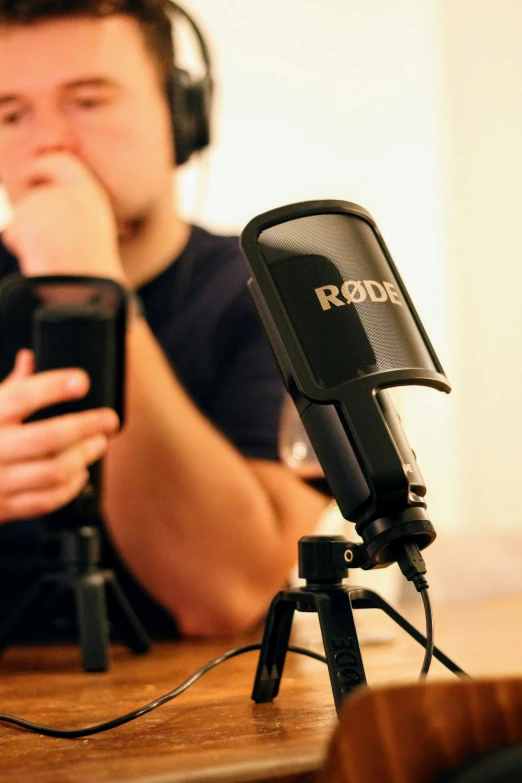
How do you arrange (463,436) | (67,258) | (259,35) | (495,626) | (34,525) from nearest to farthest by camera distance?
(495,626) < (67,258) < (34,525) < (259,35) < (463,436)

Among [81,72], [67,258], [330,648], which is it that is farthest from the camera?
[81,72]

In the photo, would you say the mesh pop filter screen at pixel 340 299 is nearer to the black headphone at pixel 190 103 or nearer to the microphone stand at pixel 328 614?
the microphone stand at pixel 328 614

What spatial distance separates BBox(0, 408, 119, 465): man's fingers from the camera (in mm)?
771

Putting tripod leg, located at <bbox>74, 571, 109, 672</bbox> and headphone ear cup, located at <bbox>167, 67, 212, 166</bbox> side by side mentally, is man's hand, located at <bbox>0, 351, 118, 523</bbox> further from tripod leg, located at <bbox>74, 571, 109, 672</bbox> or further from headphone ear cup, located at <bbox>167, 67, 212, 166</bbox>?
headphone ear cup, located at <bbox>167, 67, 212, 166</bbox>

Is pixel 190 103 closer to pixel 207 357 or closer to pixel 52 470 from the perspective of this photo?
pixel 207 357

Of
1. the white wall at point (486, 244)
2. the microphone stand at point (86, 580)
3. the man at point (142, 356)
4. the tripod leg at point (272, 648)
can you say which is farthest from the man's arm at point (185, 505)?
the white wall at point (486, 244)

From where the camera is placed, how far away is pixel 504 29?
2.54 meters

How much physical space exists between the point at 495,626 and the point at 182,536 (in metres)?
0.38

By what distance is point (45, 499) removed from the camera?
0.80 meters

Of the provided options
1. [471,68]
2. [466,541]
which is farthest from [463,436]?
[471,68]

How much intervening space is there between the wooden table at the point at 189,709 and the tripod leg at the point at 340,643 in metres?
0.03

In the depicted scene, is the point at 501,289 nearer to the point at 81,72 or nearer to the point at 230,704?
the point at 81,72

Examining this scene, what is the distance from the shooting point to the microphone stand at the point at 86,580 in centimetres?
75

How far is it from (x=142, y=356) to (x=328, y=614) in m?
0.65
